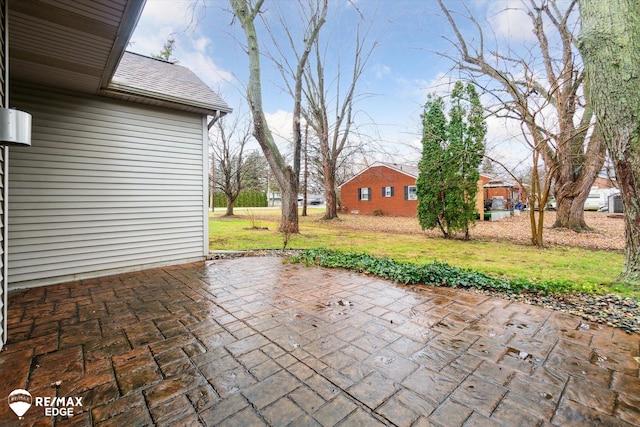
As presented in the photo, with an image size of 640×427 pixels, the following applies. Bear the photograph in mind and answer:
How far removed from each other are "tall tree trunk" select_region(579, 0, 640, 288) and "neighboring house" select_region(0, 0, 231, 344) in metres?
5.61

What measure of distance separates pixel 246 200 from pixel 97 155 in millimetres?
26982

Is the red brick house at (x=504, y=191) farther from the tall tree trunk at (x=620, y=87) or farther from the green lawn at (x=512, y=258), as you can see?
the tall tree trunk at (x=620, y=87)

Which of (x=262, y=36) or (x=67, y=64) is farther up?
(x=262, y=36)

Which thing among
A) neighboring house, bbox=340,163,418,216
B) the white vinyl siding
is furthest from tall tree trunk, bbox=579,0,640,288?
neighboring house, bbox=340,163,418,216

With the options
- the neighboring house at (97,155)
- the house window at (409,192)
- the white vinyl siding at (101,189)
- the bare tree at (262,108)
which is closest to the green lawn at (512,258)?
the bare tree at (262,108)

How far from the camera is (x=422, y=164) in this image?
31.2ft

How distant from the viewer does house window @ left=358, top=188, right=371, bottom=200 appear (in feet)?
73.0

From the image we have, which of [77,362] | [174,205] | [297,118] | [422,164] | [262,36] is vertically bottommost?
[77,362]

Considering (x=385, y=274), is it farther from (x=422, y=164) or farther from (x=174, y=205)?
(x=422, y=164)

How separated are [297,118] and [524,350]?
9794mm

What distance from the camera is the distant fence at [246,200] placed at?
29677 millimetres

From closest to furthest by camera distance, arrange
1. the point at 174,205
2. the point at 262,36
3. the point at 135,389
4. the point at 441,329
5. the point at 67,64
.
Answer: the point at 135,389 < the point at 441,329 < the point at 67,64 < the point at 174,205 < the point at 262,36

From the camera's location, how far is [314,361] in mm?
2107

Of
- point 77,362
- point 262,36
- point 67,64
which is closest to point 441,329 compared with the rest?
point 77,362
